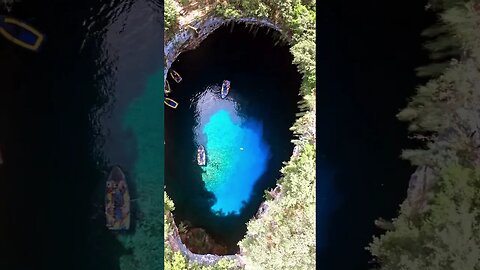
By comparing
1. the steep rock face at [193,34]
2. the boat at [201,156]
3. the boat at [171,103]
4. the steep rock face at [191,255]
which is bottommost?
the steep rock face at [191,255]

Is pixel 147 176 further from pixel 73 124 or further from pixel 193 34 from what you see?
pixel 193 34

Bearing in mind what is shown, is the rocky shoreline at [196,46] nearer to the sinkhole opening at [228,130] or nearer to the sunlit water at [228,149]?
the sinkhole opening at [228,130]

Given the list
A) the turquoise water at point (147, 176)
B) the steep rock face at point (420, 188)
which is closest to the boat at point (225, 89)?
the turquoise water at point (147, 176)

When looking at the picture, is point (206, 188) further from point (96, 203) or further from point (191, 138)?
point (96, 203)

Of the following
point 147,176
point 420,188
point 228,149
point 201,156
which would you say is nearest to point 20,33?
point 147,176

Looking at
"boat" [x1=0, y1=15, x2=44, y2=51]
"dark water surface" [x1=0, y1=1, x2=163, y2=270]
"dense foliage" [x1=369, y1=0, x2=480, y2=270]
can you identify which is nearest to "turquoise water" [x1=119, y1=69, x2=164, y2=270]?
"dark water surface" [x1=0, y1=1, x2=163, y2=270]

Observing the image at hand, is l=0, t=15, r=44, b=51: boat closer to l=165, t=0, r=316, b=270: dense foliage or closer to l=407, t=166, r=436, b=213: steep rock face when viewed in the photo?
Result: l=165, t=0, r=316, b=270: dense foliage
